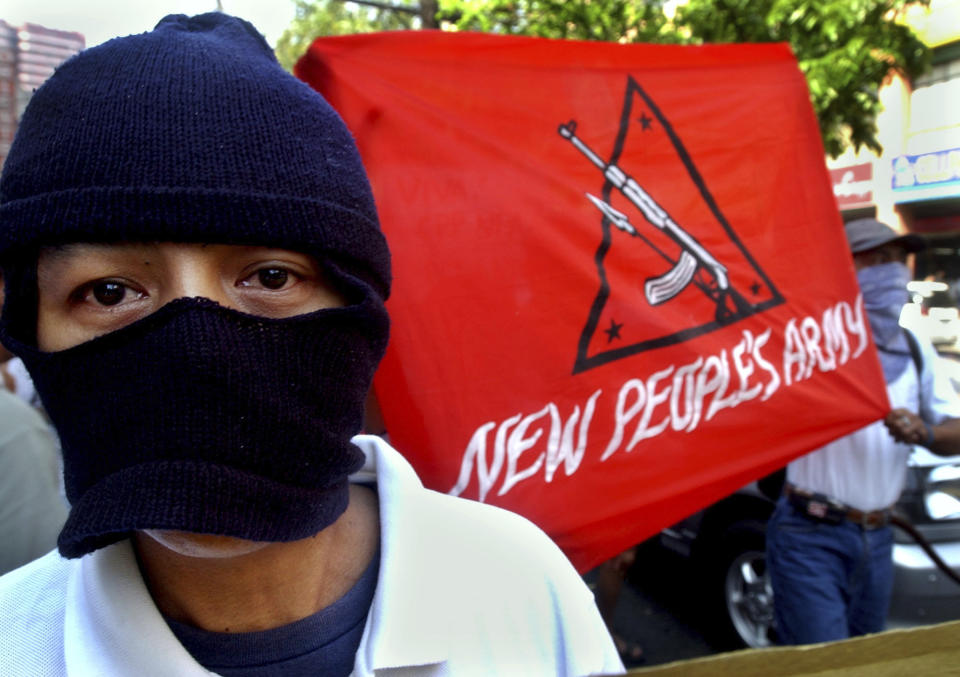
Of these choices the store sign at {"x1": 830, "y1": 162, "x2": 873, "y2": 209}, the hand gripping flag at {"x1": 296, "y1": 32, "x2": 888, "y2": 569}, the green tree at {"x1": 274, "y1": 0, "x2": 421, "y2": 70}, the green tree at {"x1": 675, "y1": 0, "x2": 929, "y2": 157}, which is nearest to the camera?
the hand gripping flag at {"x1": 296, "y1": 32, "x2": 888, "y2": 569}

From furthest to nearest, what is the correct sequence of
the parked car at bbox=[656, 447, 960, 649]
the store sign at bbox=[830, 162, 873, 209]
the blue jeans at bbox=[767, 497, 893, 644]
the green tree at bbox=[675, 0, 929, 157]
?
the store sign at bbox=[830, 162, 873, 209], the green tree at bbox=[675, 0, 929, 157], the parked car at bbox=[656, 447, 960, 649], the blue jeans at bbox=[767, 497, 893, 644]

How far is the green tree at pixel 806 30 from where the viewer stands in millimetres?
5270

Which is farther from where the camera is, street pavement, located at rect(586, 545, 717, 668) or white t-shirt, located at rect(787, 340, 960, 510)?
street pavement, located at rect(586, 545, 717, 668)

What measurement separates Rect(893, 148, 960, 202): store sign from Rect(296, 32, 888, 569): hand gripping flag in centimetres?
1193

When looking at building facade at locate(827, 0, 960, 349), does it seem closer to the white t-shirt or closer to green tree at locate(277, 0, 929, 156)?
green tree at locate(277, 0, 929, 156)

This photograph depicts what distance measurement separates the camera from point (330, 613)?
3.82 feet

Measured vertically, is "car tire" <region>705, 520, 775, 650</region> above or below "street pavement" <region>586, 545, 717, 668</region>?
above

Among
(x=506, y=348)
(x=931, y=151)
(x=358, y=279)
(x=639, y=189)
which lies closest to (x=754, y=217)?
(x=639, y=189)

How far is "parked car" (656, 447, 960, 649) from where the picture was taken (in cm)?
348

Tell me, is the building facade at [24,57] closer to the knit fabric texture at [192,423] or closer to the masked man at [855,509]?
the knit fabric texture at [192,423]

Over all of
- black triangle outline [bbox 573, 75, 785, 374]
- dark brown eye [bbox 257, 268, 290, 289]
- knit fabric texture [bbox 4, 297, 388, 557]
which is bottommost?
black triangle outline [bbox 573, 75, 785, 374]

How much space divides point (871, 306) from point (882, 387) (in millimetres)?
831

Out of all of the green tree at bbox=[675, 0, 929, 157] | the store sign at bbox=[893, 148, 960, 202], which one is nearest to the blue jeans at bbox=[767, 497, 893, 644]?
Result: the green tree at bbox=[675, 0, 929, 157]

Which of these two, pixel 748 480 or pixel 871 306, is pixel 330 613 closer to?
pixel 748 480
